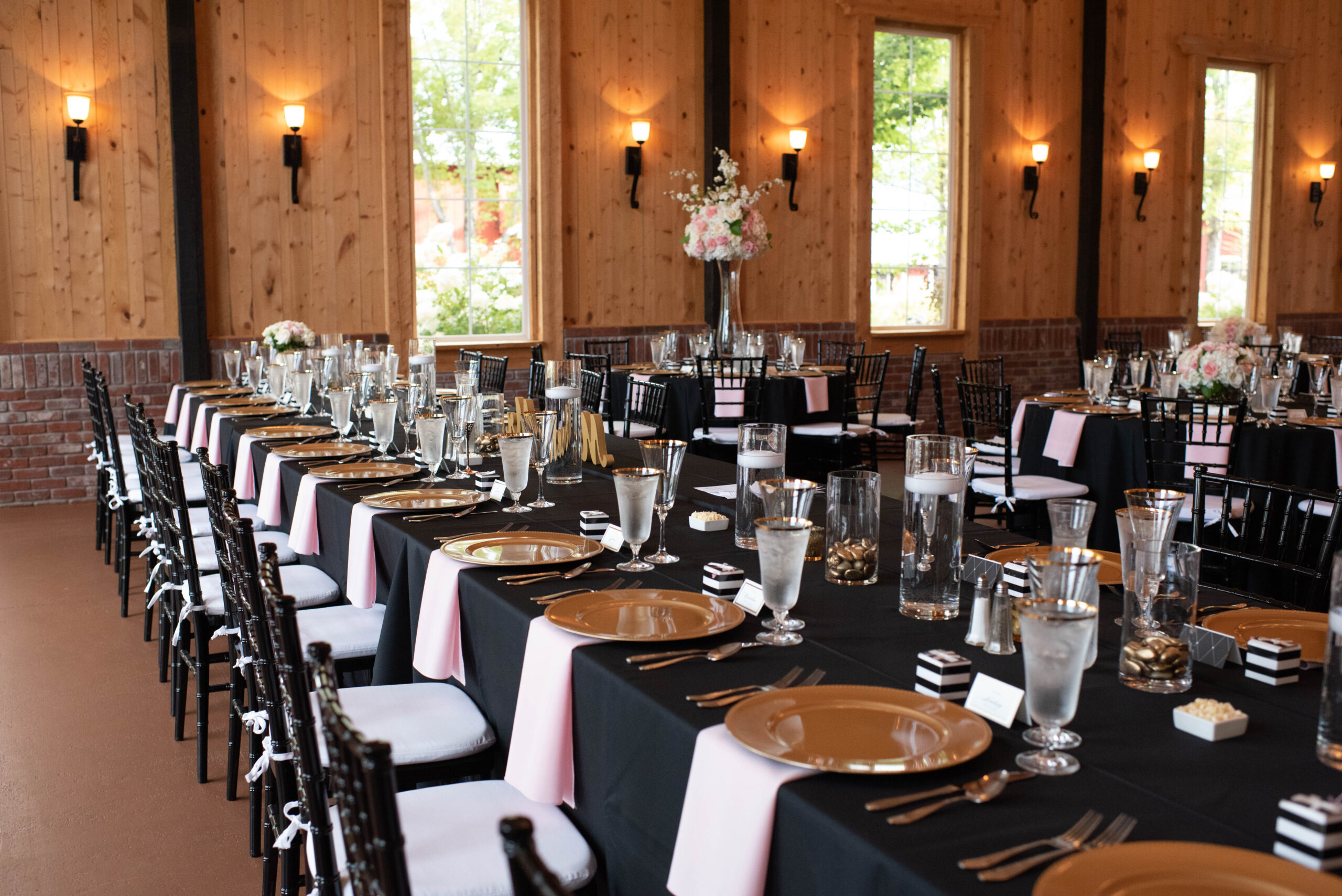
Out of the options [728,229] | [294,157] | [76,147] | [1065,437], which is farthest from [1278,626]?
[76,147]

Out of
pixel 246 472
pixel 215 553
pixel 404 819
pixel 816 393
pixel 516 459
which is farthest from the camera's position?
pixel 816 393

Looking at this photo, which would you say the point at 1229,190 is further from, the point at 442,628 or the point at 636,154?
the point at 442,628

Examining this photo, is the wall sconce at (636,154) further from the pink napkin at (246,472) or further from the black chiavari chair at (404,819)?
the black chiavari chair at (404,819)

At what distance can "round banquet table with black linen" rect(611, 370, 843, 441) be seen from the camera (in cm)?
668

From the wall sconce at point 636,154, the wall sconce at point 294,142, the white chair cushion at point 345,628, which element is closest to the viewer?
the white chair cushion at point 345,628

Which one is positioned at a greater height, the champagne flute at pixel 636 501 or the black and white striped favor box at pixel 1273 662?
the champagne flute at pixel 636 501

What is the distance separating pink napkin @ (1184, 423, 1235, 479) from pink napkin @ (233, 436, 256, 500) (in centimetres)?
365

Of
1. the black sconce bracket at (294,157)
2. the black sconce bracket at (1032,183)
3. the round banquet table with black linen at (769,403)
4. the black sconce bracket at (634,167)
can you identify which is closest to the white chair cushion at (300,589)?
the round banquet table with black linen at (769,403)

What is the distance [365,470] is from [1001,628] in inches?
87.2

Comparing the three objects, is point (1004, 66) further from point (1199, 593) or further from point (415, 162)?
point (1199, 593)

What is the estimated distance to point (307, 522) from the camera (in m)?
3.30

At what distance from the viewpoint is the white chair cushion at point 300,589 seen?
3.22 m

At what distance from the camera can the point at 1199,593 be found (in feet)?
6.60

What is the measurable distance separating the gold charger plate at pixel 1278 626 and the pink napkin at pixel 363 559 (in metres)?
1.86
